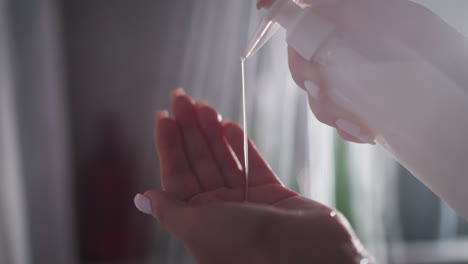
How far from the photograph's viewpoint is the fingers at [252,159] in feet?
1.64

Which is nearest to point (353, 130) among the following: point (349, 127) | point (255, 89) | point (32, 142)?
point (349, 127)

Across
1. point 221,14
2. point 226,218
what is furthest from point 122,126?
point 226,218

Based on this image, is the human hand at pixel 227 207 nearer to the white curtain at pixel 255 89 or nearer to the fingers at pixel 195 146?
the fingers at pixel 195 146

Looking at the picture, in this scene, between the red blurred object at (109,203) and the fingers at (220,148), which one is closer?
the fingers at (220,148)

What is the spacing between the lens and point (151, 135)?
0.92 meters

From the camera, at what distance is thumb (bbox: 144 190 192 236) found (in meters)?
0.41

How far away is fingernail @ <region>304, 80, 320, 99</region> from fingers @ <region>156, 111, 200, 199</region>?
0.17 metres

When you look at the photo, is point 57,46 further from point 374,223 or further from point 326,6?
point 374,223

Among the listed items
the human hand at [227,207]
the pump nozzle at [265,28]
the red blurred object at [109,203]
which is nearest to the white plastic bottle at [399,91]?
the pump nozzle at [265,28]

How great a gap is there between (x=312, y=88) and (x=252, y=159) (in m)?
0.14

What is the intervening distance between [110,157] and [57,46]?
256 mm

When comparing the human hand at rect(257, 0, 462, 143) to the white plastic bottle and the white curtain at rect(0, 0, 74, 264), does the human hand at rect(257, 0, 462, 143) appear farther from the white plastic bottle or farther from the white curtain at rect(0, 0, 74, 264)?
the white curtain at rect(0, 0, 74, 264)

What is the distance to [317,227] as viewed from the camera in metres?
0.39

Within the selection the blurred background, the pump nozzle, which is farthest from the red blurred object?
the pump nozzle
